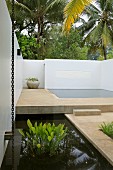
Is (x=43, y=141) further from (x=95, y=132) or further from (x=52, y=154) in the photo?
(x=95, y=132)

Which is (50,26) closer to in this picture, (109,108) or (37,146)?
(109,108)

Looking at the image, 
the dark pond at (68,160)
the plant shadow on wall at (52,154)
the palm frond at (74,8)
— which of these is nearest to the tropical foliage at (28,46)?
the palm frond at (74,8)

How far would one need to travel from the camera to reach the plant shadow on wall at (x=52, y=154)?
3168 mm

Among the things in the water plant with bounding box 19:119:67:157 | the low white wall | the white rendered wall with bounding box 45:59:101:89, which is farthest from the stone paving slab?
the white rendered wall with bounding box 45:59:101:89

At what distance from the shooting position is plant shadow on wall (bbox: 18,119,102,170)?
125 inches

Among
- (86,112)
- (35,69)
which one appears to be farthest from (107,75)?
(86,112)

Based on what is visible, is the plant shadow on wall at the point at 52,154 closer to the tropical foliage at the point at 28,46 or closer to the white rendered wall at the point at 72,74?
the white rendered wall at the point at 72,74

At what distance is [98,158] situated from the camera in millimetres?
3404

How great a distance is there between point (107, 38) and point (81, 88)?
4797mm

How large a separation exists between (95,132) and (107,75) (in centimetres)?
941

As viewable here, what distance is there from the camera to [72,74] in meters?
14.4

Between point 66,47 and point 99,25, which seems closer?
point 99,25

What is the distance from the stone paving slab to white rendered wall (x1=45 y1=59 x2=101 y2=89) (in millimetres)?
8061

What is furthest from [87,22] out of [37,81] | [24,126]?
[24,126]
